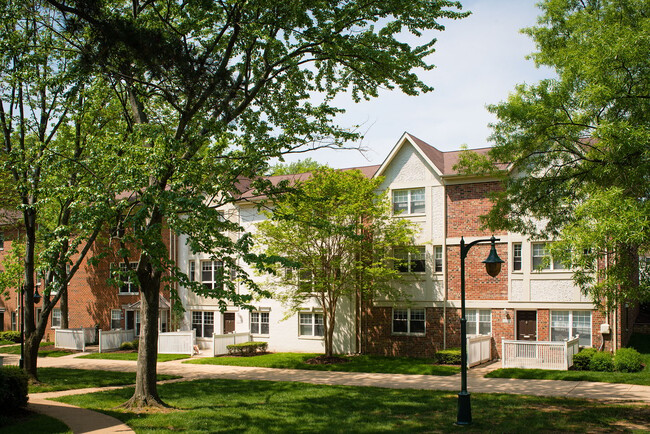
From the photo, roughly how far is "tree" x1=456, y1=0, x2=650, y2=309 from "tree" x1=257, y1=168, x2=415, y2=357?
830cm

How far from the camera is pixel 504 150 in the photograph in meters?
16.6

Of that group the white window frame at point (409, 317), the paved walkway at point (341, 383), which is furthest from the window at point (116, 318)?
the white window frame at point (409, 317)

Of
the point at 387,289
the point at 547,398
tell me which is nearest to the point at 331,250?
the point at 387,289

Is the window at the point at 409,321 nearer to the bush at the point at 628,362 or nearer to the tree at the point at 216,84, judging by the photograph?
the bush at the point at 628,362

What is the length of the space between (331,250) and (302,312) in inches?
220

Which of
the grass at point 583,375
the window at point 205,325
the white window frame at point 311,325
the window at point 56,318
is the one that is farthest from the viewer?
the window at point 56,318

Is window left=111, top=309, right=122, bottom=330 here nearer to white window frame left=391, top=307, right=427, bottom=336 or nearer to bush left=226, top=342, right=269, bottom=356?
bush left=226, top=342, right=269, bottom=356

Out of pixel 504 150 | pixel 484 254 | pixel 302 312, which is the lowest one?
pixel 302 312

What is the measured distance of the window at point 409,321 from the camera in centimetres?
2686

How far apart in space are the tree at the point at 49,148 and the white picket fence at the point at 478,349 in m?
14.4

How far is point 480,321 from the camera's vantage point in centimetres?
2567

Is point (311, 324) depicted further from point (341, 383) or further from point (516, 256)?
point (516, 256)

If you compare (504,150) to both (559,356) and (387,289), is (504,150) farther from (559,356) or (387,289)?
(387,289)

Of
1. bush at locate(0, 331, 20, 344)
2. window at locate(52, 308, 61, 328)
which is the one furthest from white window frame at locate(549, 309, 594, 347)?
bush at locate(0, 331, 20, 344)
